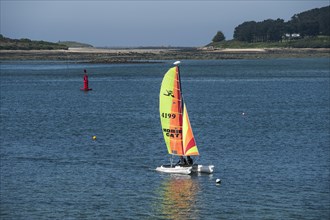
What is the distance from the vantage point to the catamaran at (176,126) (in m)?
48.2

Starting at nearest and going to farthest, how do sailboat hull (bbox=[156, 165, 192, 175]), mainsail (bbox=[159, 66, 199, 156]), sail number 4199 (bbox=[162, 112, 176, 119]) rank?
sailboat hull (bbox=[156, 165, 192, 175])
mainsail (bbox=[159, 66, 199, 156])
sail number 4199 (bbox=[162, 112, 176, 119])

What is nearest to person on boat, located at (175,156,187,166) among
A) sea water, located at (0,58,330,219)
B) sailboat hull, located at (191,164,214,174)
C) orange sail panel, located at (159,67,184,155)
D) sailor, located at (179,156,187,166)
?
sailor, located at (179,156,187,166)

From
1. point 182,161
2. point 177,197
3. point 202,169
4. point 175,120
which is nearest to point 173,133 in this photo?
point 175,120

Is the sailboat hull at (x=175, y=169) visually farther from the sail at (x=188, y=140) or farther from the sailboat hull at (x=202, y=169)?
the sail at (x=188, y=140)

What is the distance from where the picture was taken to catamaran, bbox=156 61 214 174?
158ft

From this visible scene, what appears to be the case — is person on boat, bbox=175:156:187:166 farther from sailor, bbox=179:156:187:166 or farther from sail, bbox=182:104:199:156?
sail, bbox=182:104:199:156

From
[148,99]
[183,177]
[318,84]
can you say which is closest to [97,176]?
[183,177]

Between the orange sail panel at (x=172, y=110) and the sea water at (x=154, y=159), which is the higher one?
the orange sail panel at (x=172, y=110)

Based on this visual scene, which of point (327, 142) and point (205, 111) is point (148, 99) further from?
point (327, 142)

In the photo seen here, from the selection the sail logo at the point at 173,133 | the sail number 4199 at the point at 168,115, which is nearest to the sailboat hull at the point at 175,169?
the sail logo at the point at 173,133

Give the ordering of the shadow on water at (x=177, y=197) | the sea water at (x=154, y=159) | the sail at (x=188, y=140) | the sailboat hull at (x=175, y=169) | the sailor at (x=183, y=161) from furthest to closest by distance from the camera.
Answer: the sailor at (x=183, y=161)
the sail at (x=188, y=140)
the sailboat hull at (x=175, y=169)
the sea water at (x=154, y=159)
the shadow on water at (x=177, y=197)

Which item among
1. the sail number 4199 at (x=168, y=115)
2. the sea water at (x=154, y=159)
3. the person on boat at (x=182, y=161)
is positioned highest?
the sail number 4199 at (x=168, y=115)

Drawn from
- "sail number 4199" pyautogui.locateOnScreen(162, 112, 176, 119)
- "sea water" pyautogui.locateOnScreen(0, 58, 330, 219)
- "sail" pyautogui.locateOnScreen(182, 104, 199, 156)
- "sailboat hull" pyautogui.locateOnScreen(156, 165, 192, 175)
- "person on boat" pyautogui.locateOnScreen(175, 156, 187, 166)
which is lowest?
"sea water" pyautogui.locateOnScreen(0, 58, 330, 219)

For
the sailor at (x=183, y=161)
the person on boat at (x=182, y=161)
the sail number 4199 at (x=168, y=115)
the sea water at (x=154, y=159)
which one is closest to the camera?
the sea water at (x=154, y=159)
